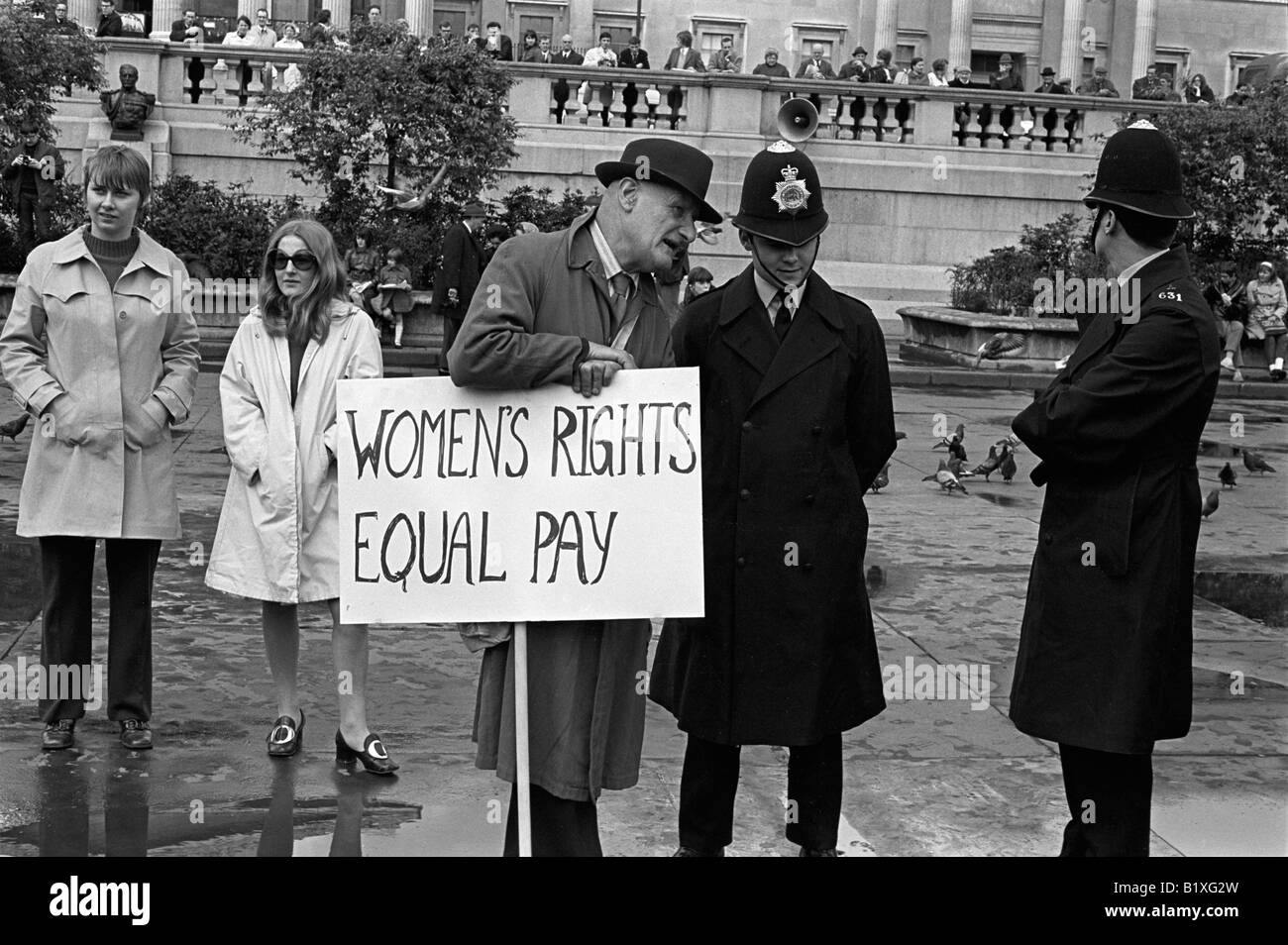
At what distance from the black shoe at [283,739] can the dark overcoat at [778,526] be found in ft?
5.79

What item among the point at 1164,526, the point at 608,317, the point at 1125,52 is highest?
the point at 1125,52

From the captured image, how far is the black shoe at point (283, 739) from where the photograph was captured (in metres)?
6.21

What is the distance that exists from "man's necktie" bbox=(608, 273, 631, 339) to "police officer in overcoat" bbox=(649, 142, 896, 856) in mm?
455

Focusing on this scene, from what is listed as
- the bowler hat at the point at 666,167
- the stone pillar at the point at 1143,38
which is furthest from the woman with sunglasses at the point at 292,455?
the stone pillar at the point at 1143,38

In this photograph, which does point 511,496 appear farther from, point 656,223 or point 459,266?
point 459,266

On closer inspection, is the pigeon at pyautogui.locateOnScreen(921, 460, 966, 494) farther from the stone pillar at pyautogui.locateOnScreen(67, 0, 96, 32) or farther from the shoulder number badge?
the stone pillar at pyautogui.locateOnScreen(67, 0, 96, 32)

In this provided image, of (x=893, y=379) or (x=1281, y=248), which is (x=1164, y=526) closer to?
(x=893, y=379)

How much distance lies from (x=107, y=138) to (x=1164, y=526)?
87.4 ft

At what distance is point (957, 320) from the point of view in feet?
78.3

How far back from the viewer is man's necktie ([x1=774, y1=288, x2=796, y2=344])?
5.07 m

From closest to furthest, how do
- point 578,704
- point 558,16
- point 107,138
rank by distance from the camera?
point 578,704 < point 107,138 < point 558,16

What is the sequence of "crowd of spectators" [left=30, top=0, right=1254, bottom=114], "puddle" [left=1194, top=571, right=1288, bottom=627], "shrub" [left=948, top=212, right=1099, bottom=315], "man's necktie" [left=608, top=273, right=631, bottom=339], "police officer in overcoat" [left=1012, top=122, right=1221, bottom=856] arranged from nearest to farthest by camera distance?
"man's necktie" [left=608, top=273, right=631, bottom=339]
"police officer in overcoat" [left=1012, top=122, right=1221, bottom=856]
"puddle" [left=1194, top=571, right=1288, bottom=627]
"shrub" [left=948, top=212, right=1099, bottom=315]
"crowd of spectators" [left=30, top=0, right=1254, bottom=114]

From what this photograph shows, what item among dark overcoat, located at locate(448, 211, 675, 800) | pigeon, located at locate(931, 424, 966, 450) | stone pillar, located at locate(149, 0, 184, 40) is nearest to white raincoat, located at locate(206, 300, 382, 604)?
dark overcoat, located at locate(448, 211, 675, 800)

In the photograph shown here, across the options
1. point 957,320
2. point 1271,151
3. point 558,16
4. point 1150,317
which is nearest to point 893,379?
point 957,320
